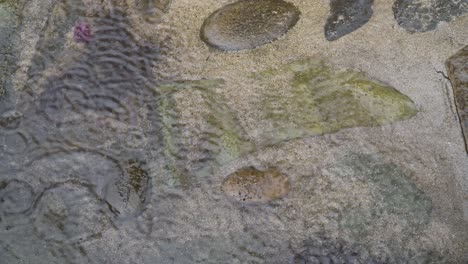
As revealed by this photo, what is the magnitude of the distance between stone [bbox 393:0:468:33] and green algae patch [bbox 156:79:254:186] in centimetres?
143

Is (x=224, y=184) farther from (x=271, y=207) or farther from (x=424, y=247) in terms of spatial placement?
(x=424, y=247)

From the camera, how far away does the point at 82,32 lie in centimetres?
403

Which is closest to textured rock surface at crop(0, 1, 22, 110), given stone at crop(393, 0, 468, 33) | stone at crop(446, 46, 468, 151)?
stone at crop(393, 0, 468, 33)

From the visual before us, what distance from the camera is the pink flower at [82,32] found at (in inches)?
157

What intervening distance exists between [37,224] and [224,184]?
121 centimetres

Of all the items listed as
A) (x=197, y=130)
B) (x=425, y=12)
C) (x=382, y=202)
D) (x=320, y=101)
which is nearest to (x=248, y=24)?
(x=320, y=101)

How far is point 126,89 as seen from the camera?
12.3ft

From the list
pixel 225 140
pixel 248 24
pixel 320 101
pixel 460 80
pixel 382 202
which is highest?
pixel 248 24

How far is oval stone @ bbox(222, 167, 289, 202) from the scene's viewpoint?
320cm

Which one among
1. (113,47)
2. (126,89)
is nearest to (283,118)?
(126,89)

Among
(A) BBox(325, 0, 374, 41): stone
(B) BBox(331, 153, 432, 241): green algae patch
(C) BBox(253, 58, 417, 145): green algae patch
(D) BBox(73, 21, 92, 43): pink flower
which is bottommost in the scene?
(B) BBox(331, 153, 432, 241): green algae patch

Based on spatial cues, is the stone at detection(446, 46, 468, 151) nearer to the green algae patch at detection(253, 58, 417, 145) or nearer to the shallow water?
the shallow water

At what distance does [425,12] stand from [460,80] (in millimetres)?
650

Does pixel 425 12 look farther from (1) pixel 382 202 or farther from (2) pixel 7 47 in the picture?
(2) pixel 7 47
